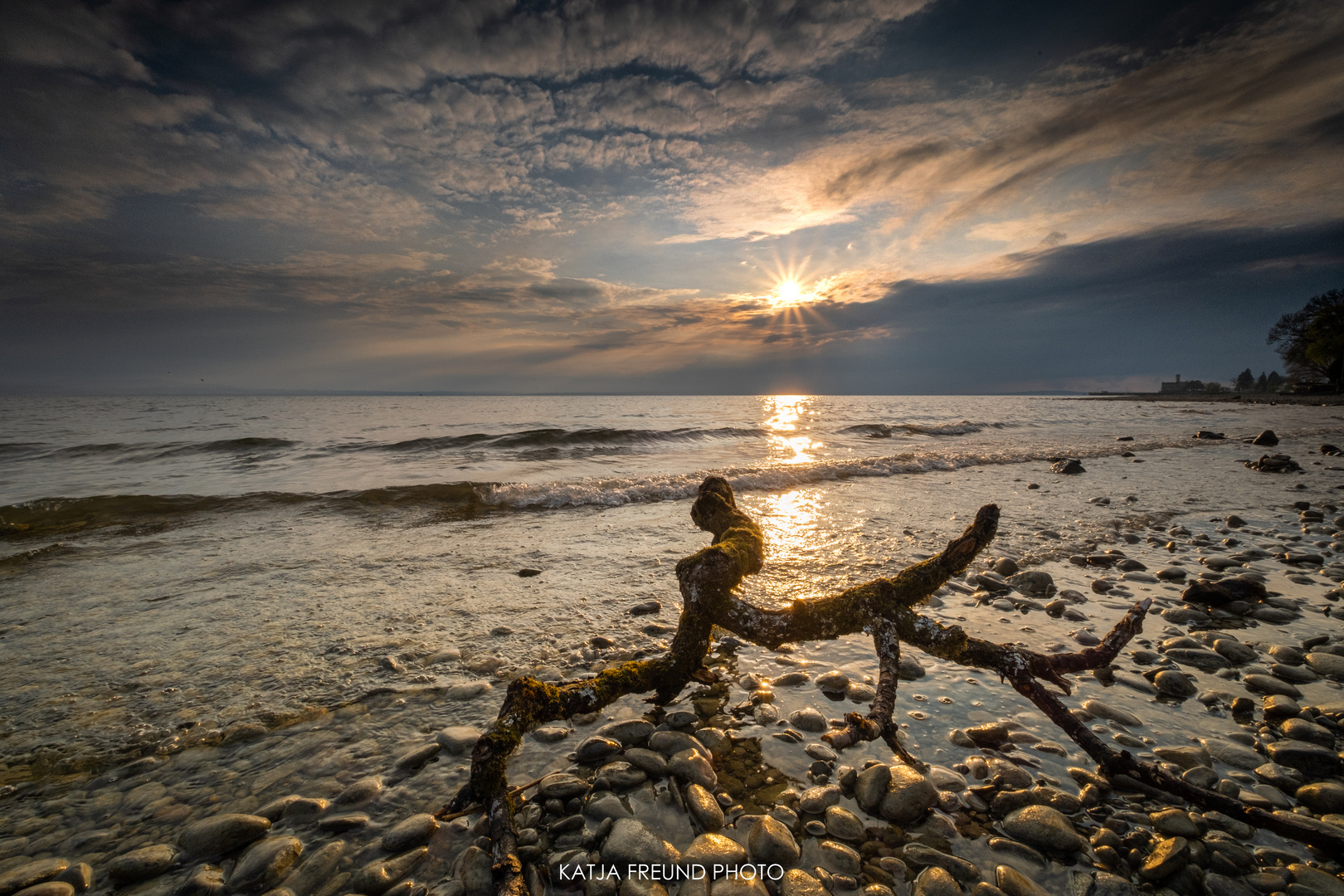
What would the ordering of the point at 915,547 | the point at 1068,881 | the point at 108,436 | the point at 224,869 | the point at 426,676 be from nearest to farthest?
the point at 1068,881 → the point at 224,869 → the point at 426,676 → the point at 915,547 → the point at 108,436

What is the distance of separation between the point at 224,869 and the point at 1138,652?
19.1 feet

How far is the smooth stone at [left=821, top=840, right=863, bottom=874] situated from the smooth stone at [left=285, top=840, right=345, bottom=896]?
7.17 feet

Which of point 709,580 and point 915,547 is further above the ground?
point 709,580

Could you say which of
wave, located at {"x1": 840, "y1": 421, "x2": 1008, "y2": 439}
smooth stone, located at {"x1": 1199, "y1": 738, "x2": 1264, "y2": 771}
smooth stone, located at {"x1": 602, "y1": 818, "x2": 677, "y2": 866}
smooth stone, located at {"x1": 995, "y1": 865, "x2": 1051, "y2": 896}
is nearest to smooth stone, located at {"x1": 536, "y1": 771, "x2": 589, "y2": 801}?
smooth stone, located at {"x1": 602, "y1": 818, "x2": 677, "y2": 866}

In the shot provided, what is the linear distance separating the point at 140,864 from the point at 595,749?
201cm

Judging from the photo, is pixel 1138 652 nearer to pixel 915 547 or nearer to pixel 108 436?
pixel 915 547

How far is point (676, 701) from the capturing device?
339 cm

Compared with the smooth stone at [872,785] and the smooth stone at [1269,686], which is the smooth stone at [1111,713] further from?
the smooth stone at [872,785]

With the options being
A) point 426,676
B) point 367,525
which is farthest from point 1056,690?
point 367,525

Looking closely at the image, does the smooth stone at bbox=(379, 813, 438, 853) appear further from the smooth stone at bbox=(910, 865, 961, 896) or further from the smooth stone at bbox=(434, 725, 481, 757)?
the smooth stone at bbox=(910, 865, 961, 896)

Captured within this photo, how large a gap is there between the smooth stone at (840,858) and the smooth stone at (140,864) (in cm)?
293

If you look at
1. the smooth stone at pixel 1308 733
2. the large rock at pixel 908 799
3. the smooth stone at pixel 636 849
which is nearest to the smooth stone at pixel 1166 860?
the large rock at pixel 908 799

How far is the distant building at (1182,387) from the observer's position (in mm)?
117812

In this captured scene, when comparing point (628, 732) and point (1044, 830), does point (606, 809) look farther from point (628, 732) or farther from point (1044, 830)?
point (1044, 830)
